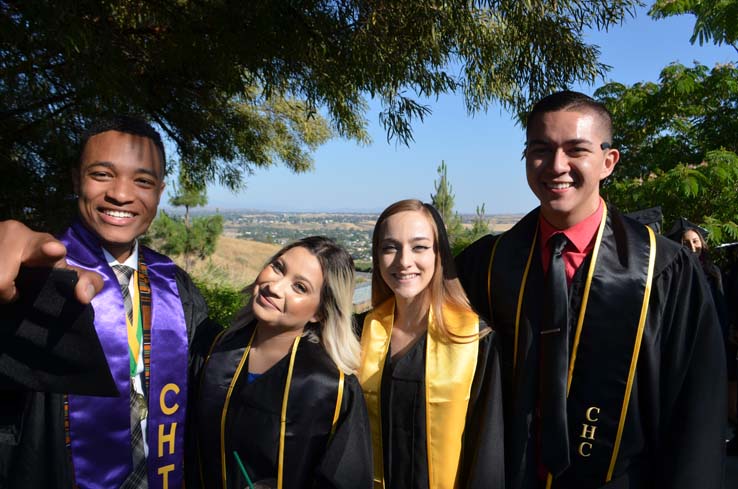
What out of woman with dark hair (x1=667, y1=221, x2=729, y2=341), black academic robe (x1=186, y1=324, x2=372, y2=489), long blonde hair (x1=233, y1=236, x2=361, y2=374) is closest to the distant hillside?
woman with dark hair (x1=667, y1=221, x2=729, y2=341)

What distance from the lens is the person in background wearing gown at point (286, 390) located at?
192cm

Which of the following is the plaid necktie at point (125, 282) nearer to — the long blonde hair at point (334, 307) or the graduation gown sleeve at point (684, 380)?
the long blonde hair at point (334, 307)

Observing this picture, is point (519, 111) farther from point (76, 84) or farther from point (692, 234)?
point (76, 84)

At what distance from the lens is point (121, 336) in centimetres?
187

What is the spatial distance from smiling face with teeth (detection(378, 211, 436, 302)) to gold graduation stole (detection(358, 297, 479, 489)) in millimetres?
158

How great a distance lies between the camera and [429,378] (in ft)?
6.88

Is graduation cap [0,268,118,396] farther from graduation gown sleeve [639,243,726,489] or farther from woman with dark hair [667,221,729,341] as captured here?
woman with dark hair [667,221,729,341]

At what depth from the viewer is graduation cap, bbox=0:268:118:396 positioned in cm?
137

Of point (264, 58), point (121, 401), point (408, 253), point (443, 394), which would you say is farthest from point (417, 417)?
point (264, 58)

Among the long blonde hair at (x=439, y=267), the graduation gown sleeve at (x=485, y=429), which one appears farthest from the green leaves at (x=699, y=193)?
the graduation gown sleeve at (x=485, y=429)

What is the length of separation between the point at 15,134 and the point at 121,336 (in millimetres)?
3702

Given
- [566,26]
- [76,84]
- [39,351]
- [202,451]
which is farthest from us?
[566,26]

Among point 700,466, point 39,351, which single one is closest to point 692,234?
point 700,466

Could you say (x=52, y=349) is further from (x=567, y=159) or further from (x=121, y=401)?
(x=567, y=159)
